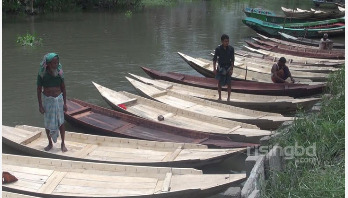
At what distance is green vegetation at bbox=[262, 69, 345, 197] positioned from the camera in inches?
133

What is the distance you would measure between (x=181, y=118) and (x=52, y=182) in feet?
8.97

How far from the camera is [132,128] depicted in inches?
250

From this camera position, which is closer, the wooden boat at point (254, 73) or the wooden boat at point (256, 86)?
the wooden boat at point (256, 86)

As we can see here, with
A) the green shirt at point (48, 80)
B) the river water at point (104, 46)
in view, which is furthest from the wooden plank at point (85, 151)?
the river water at point (104, 46)

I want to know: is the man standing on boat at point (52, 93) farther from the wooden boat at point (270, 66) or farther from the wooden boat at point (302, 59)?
the wooden boat at point (302, 59)

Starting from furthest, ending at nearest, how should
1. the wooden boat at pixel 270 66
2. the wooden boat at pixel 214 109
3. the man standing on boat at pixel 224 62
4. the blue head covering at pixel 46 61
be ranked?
the wooden boat at pixel 270 66 < the man standing on boat at pixel 224 62 < the wooden boat at pixel 214 109 < the blue head covering at pixel 46 61

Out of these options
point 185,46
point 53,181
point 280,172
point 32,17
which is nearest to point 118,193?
point 53,181

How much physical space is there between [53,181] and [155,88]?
3.95 meters

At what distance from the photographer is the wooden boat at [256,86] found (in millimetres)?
7625

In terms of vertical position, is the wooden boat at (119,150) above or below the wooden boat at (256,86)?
below

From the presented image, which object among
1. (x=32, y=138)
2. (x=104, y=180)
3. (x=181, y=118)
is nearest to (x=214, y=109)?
(x=181, y=118)

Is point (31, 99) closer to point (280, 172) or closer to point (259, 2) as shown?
point (280, 172)

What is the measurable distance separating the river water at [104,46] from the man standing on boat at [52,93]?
1.16 metres

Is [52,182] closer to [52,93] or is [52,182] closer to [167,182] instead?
[52,93]
